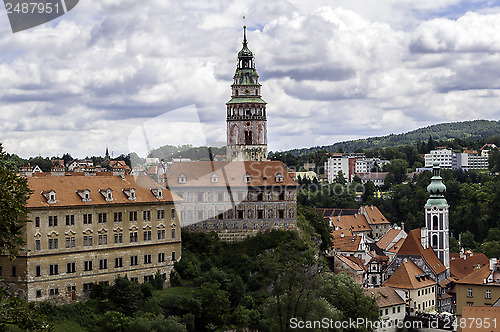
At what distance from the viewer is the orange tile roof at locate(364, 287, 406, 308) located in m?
77.7

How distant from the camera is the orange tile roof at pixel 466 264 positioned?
4053 inches

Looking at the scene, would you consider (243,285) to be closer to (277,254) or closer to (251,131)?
(277,254)

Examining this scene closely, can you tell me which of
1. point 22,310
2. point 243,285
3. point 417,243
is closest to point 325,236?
point 243,285

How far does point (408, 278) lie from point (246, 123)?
2545 centimetres

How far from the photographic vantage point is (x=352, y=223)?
137 m

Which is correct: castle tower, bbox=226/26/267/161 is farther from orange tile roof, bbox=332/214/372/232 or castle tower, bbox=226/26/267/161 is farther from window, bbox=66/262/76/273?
orange tile roof, bbox=332/214/372/232

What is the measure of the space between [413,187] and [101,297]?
351ft

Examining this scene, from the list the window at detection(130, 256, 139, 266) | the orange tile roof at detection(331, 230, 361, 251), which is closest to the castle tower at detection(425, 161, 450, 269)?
the orange tile roof at detection(331, 230, 361, 251)

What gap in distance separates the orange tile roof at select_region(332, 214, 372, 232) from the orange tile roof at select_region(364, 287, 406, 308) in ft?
158

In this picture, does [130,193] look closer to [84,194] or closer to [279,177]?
[84,194]

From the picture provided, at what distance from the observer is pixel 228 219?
7119 centimetres

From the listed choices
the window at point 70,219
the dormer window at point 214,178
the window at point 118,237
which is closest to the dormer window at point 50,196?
the window at point 70,219

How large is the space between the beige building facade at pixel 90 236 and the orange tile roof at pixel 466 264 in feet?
166

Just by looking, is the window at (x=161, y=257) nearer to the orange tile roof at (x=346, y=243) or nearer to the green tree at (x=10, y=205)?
the green tree at (x=10, y=205)
